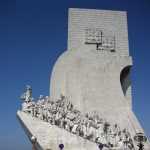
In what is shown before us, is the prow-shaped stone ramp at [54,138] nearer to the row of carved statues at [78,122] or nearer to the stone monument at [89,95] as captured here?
the stone monument at [89,95]

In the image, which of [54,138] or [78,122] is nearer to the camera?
[54,138]

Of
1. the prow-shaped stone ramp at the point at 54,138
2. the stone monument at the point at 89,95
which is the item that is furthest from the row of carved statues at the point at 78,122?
the prow-shaped stone ramp at the point at 54,138

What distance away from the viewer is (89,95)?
19.1 metres

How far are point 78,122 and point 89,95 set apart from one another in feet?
10.9

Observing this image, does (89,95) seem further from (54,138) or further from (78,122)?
(54,138)

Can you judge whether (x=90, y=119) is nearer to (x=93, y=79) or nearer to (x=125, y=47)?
(x=93, y=79)

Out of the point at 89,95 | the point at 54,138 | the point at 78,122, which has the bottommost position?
the point at 54,138

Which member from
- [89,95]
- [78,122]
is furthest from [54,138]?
[89,95]

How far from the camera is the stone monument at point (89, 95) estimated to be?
15.3 metres

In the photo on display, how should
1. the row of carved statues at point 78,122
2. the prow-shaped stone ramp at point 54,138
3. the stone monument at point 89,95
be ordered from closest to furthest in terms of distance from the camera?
the prow-shaped stone ramp at point 54,138, the stone monument at point 89,95, the row of carved statues at point 78,122

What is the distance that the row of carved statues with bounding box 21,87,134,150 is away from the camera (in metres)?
15.6

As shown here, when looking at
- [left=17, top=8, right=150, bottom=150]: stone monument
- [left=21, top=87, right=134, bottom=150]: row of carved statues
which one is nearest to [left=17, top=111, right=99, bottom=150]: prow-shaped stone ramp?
[left=17, top=8, right=150, bottom=150]: stone monument

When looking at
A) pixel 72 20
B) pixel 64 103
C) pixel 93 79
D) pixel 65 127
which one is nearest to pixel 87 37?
pixel 72 20

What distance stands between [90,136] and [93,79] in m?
4.63
